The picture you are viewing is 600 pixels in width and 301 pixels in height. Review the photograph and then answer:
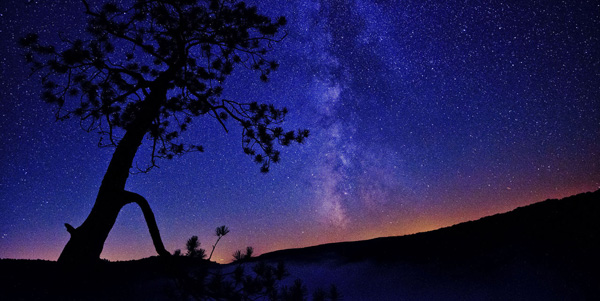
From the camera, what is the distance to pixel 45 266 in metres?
4.53

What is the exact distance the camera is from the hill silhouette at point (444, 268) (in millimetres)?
4352

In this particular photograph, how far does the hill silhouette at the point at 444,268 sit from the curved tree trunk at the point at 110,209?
28 cm

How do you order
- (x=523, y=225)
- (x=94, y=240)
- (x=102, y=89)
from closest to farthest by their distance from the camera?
(x=94, y=240) < (x=102, y=89) < (x=523, y=225)

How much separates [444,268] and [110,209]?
23.9 ft

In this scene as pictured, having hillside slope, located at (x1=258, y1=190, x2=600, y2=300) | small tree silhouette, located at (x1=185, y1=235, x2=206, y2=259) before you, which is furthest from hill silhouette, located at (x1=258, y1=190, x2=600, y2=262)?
small tree silhouette, located at (x1=185, y1=235, x2=206, y2=259)

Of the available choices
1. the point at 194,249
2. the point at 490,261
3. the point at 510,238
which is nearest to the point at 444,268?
the point at 490,261

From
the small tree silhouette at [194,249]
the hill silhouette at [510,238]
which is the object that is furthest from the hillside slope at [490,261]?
the small tree silhouette at [194,249]

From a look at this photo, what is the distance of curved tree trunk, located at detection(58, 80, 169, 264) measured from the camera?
4320mm

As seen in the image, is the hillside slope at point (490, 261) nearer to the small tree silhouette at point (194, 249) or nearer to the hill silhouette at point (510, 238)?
the hill silhouette at point (510, 238)

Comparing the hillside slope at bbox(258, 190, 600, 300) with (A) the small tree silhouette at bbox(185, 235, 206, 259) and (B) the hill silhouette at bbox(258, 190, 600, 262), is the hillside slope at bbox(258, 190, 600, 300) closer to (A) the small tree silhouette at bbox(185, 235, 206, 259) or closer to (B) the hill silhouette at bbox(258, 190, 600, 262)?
(B) the hill silhouette at bbox(258, 190, 600, 262)

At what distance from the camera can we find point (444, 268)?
7.36 meters

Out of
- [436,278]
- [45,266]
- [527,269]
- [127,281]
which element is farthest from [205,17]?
[527,269]

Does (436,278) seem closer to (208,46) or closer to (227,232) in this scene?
(227,232)

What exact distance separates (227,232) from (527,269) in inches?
242
